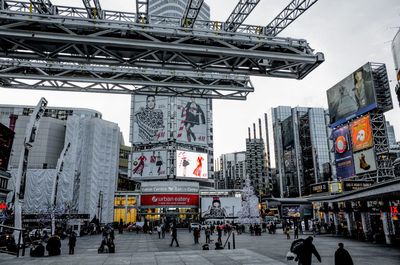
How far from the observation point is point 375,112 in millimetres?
46812

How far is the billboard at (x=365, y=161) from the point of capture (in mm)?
45688

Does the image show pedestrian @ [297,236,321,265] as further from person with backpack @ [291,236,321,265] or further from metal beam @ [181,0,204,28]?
metal beam @ [181,0,204,28]

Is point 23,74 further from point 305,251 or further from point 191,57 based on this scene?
point 305,251

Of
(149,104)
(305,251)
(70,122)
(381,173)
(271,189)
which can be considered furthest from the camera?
(271,189)

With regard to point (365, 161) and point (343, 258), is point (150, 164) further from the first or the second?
point (343, 258)

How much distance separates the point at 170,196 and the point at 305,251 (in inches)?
2254

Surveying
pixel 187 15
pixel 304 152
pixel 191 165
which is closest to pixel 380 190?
pixel 187 15

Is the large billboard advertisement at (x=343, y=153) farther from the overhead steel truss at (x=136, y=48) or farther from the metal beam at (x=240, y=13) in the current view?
the metal beam at (x=240, y=13)

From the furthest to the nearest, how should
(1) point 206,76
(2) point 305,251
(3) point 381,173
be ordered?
(3) point 381,173 < (1) point 206,76 < (2) point 305,251

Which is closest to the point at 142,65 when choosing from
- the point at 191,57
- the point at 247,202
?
the point at 191,57

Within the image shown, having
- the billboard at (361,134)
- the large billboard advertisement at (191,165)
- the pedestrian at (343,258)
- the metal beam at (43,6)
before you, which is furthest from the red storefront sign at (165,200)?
the pedestrian at (343,258)

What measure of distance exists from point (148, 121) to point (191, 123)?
31.6ft

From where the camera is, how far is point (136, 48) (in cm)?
1122

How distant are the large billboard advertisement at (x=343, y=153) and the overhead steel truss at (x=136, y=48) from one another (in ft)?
140
